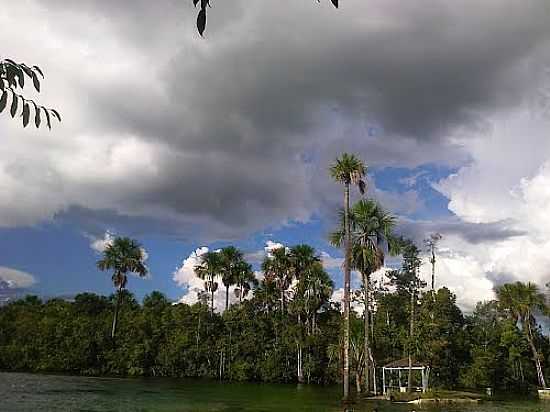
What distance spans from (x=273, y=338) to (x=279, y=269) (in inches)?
335

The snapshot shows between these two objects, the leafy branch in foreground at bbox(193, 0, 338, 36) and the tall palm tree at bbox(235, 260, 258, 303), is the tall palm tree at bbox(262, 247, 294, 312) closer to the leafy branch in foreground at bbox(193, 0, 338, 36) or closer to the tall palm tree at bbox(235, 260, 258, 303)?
the tall palm tree at bbox(235, 260, 258, 303)

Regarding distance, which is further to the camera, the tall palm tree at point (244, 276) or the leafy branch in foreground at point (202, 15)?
the tall palm tree at point (244, 276)

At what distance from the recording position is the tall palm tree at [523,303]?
6744cm

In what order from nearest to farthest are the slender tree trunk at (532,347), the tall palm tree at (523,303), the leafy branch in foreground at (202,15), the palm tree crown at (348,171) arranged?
the leafy branch in foreground at (202,15), the palm tree crown at (348,171), the slender tree trunk at (532,347), the tall palm tree at (523,303)

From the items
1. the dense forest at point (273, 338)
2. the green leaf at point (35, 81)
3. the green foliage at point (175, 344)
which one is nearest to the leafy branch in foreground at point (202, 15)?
the green leaf at point (35, 81)

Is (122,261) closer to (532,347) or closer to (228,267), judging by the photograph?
(228,267)

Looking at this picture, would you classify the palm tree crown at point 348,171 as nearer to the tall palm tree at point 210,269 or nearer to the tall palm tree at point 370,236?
the tall palm tree at point 370,236

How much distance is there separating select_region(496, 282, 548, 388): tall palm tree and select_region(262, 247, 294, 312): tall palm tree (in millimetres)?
25043

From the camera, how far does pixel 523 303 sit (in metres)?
67.7

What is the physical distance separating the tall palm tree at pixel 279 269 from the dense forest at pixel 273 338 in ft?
0.53

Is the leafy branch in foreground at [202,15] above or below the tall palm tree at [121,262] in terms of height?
below

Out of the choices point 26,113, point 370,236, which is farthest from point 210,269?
point 26,113

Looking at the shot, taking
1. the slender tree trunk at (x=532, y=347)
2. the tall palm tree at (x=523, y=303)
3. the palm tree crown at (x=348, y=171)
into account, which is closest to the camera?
the palm tree crown at (x=348, y=171)

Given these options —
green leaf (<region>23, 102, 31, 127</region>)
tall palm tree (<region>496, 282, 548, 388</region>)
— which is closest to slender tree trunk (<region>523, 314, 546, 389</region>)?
tall palm tree (<region>496, 282, 548, 388</region>)
